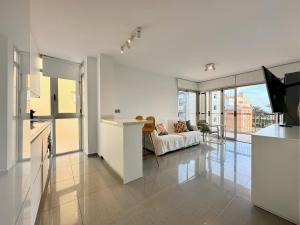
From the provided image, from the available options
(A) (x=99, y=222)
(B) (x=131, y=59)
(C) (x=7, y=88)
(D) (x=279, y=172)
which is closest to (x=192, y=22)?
(B) (x=131, y=59)

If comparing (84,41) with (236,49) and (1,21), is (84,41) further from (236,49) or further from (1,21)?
(236,49)

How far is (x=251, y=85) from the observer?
462cm

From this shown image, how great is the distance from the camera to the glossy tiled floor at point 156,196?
146 centimetres

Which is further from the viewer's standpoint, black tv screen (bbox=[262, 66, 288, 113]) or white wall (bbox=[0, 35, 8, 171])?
black tv screen (bbox=[262, 66, 288, 113])

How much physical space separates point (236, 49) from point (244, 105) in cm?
291

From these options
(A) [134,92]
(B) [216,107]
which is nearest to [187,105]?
(B) [216,107]

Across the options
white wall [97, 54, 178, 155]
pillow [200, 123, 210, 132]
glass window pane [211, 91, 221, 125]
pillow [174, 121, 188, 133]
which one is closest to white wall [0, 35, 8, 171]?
white wall [97, 54, 178, 155]

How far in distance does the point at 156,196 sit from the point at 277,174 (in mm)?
1369

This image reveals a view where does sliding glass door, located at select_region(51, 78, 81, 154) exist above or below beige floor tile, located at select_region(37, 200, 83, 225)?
above

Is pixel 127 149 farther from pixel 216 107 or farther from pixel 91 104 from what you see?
pixel 216 107

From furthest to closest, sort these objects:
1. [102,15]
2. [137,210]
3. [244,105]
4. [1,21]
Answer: [244,105]
[102,15]
[137,210]
[1,21]

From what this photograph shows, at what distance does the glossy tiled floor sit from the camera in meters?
1.46

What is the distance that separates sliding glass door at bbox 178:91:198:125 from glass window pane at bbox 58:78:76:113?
375 cm

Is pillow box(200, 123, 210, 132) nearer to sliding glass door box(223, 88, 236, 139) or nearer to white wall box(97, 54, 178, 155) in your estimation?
white wall box(97, 54, 178, 155)
